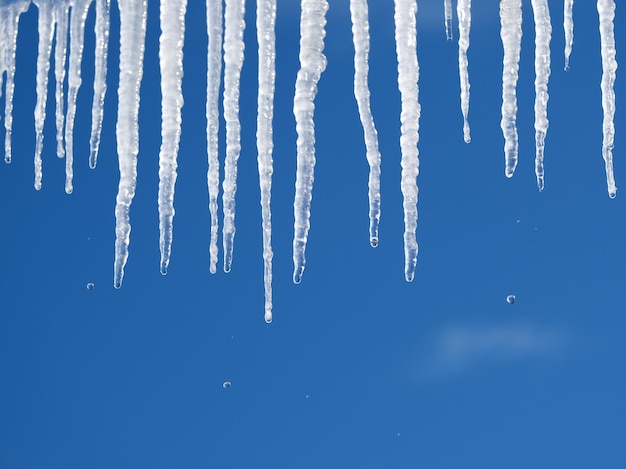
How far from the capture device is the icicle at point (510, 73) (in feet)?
6.00

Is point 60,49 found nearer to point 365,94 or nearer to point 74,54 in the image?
point 74,54

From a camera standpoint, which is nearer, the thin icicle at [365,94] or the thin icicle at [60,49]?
the thin icicle at [365,94]

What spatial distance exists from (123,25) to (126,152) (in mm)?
288

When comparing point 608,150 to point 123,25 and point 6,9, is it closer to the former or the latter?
point 123,25

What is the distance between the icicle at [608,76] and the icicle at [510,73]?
0.17 meters

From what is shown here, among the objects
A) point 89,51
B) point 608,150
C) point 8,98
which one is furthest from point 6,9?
point 89,51

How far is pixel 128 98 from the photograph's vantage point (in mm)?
2039

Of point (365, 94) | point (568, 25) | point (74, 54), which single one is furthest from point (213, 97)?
point (568, 25)

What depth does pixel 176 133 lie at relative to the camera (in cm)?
199

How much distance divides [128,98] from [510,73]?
85cm

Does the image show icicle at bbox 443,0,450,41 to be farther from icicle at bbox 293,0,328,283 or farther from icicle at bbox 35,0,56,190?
icicle at bbox 35,0,56,190

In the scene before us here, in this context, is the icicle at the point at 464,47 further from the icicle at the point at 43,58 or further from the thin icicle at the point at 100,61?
the icicle at the point at 43,58

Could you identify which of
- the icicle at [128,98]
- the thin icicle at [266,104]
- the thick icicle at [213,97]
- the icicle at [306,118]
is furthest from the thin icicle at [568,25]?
the icicle at [128,98]

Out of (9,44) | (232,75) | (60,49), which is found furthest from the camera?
(9,44)
